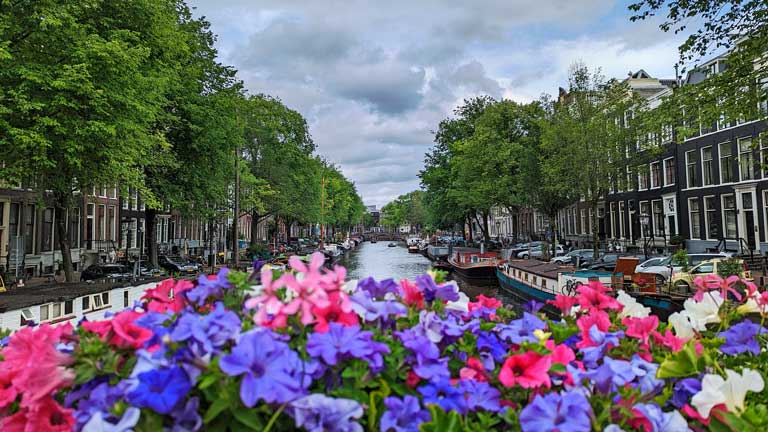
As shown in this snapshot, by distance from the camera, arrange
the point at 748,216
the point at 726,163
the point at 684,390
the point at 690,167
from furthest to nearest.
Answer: the point at 690,167 → the point at 726,163 → the point at 748,216 → the point at 684,390

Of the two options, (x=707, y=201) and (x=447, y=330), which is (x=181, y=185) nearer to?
(x=447, y=330)

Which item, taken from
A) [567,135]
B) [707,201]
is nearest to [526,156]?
[567,135]

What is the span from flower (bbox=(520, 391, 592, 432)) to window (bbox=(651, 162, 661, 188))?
4314cm

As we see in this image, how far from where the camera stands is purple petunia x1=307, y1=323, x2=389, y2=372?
1.42 meters

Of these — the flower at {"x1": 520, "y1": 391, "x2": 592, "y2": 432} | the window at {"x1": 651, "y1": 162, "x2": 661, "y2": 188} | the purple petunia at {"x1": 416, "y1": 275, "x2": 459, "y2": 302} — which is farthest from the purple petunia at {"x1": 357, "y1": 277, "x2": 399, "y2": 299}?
the window at {"x1": 651, "y1": 162, "x2": 661, "y2": 188}

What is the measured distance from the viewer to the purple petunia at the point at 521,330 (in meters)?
1.92

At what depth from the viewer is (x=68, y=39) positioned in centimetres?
1455

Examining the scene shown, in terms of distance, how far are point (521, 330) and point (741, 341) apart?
870mm

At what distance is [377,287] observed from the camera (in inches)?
79.2

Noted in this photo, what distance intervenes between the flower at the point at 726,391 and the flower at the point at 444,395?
68 cm

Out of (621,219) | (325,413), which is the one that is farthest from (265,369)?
(621,219)

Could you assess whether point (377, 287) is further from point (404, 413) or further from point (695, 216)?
point (695, 216)

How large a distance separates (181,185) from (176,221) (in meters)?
24.7

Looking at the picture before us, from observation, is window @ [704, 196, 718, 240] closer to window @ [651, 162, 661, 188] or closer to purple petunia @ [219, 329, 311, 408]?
window @ [651, 162, 661, 188]
